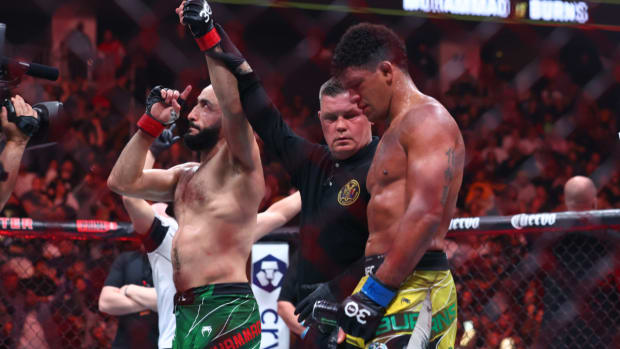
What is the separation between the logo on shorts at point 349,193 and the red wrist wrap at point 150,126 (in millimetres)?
812

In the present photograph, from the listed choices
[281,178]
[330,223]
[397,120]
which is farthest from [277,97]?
[397,120]

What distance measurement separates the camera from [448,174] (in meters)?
1.77

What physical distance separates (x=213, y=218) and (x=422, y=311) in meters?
0.96

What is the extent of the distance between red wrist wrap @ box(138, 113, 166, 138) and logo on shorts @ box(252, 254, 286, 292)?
0.70 m

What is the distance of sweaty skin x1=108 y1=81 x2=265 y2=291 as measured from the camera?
254 cm

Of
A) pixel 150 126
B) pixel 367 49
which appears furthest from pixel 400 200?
pixel 150 126

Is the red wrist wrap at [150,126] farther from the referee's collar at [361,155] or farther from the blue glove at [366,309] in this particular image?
the blue glove at [366,309]

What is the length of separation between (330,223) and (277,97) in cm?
279

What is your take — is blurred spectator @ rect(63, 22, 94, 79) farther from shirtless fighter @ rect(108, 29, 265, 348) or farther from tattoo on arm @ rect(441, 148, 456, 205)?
tattoo on arm @ rect(441, 148, 456, 205)

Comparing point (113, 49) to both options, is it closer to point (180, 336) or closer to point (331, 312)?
point (180, 336)

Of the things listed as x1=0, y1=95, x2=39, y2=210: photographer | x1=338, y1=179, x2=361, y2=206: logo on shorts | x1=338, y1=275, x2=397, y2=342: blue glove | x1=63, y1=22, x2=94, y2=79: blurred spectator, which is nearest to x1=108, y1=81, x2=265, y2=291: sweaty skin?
x1=338, y1=179, x2=361, y2=206: logo on shorts

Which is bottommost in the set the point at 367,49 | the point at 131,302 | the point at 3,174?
the point at 131,302

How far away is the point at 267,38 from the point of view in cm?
566

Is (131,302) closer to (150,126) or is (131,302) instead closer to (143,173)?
(143,173)
